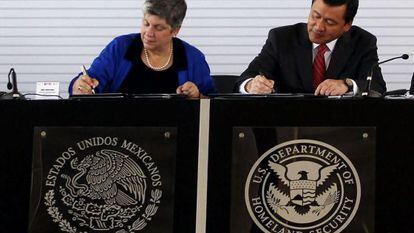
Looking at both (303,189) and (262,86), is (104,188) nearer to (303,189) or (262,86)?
(303,189)

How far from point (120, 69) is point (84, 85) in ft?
1.25

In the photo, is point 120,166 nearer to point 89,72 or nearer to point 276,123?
point 276,123

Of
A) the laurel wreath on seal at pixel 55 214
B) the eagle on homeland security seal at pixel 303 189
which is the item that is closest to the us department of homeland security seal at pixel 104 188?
the laurel wreath on seal at pixel 55 214

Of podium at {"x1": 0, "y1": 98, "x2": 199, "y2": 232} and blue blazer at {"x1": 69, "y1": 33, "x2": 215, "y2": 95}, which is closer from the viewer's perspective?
podium at {"x1": 0, "y1": 98, "x2": 199, "y2": 232}

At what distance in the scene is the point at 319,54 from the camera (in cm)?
351

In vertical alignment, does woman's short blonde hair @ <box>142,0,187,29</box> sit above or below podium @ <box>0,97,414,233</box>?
above

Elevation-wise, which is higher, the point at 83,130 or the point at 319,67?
the point at 319,67

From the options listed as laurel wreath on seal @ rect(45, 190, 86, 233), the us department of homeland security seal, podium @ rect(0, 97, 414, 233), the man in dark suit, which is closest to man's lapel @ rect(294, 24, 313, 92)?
the man in dark suit

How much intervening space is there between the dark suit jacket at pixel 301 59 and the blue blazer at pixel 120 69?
174 millimetres

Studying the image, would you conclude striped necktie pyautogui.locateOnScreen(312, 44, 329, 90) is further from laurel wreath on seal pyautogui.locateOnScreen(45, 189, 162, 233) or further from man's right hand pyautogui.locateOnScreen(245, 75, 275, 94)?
laurel wreath on seal pyautogui.locateOnScreen(45, 189, 162, 233)

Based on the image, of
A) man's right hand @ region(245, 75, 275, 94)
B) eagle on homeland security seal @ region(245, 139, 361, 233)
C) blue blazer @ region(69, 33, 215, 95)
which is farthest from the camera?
blue blazer @ region(69, 33, 215, 95)

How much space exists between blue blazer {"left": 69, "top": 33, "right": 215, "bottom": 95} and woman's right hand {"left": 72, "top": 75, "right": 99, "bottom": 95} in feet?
0.59

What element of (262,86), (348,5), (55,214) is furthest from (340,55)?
(55,214)

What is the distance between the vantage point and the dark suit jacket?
3447mm
